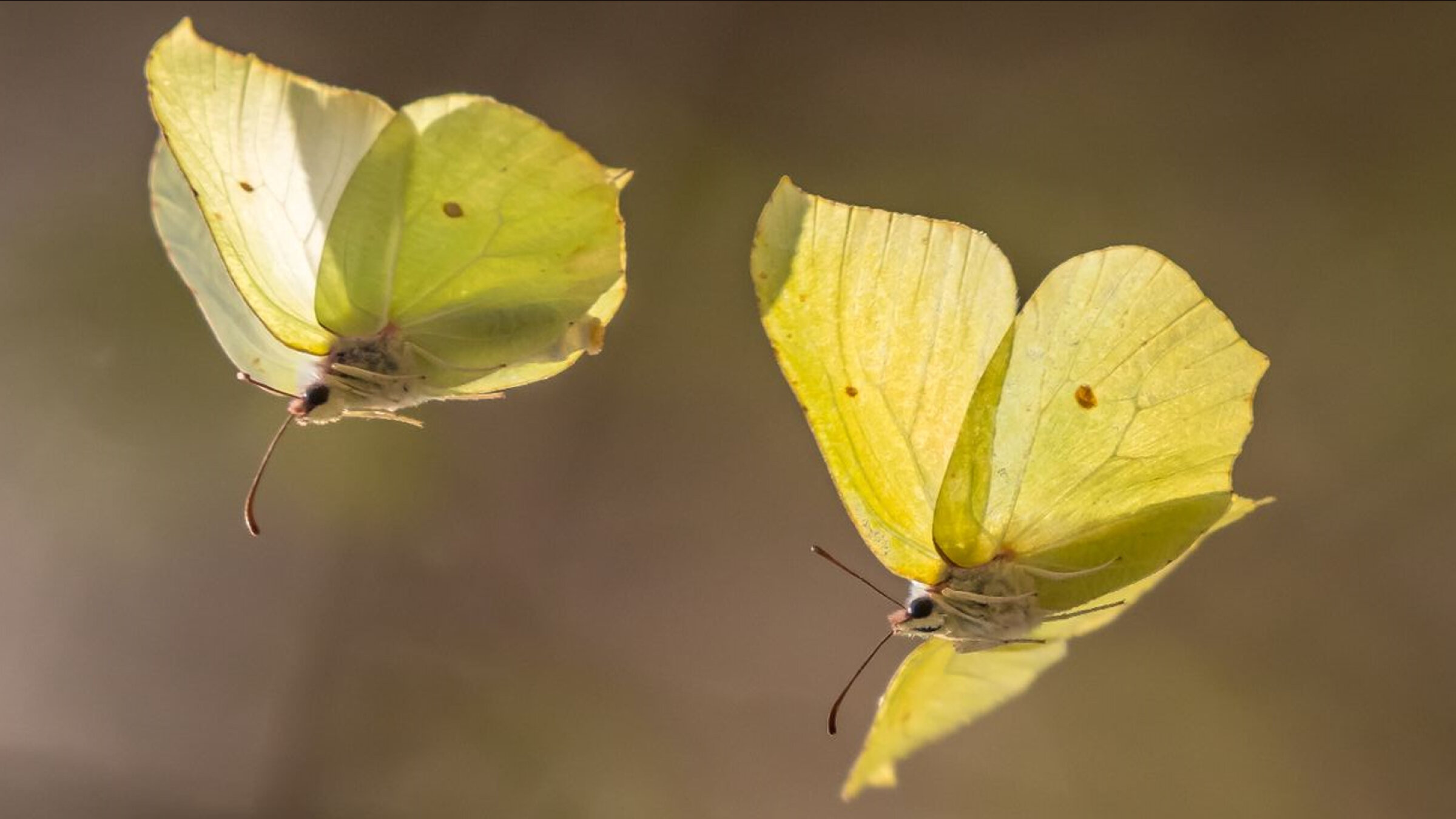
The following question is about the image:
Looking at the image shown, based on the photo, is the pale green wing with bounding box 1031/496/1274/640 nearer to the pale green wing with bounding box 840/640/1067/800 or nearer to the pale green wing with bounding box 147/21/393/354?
the pale green wing with bounding box 840/640/1067/800

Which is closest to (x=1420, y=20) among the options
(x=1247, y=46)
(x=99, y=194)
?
(x=1247, y=46)

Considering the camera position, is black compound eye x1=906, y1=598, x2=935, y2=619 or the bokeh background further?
the bokeh background

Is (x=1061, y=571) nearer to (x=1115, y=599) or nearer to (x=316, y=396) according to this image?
(x=1115, y=599)

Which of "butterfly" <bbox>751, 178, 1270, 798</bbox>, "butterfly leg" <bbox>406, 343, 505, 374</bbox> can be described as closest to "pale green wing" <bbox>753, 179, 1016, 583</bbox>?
"butterfly" <bbox>751, 178, 1270, 798</bbox>

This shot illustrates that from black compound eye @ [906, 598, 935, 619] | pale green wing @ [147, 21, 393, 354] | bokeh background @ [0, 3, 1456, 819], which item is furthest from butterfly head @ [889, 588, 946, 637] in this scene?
bokeh background @ [0, 3, 1456, 819]

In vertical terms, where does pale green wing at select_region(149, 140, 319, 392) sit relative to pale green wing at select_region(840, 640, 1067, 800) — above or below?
above

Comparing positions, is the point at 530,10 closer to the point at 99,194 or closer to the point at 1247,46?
the point at 99,194

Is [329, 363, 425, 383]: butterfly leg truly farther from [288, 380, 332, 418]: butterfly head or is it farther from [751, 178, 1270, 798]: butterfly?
[751, 178, 1270, 798]: butterfly
